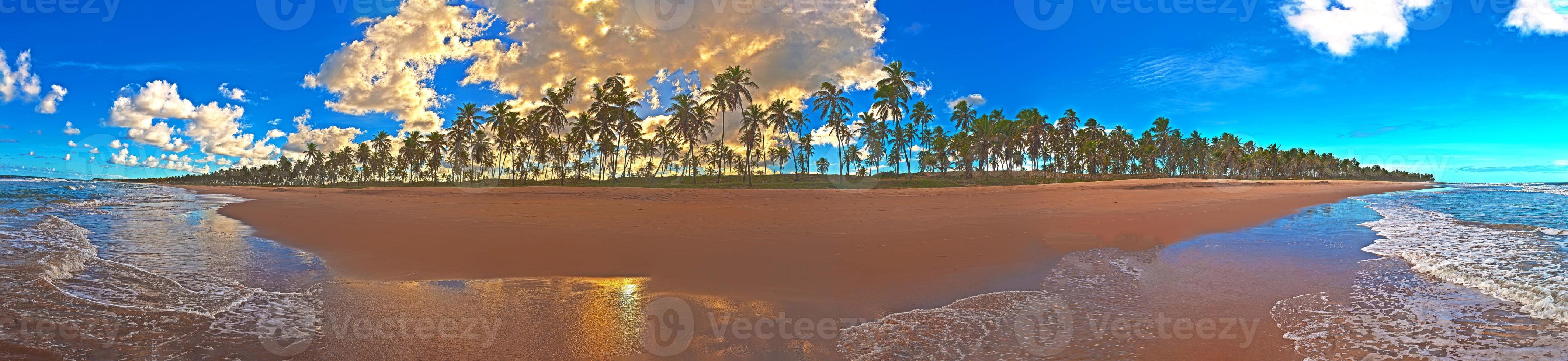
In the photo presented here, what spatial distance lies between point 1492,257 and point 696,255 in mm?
11798

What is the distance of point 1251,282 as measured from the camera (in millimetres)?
6574

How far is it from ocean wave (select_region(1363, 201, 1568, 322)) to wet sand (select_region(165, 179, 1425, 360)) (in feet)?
8.77

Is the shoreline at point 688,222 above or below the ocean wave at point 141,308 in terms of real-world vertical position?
above

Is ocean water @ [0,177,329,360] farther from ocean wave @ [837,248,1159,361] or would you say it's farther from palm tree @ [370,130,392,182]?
palm tree @ [370,130,392,182]

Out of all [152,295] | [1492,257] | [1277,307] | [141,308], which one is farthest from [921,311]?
[1492,257]

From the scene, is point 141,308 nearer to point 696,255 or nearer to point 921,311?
point 696,255

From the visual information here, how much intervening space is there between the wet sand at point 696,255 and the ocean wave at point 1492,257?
267 centimetres

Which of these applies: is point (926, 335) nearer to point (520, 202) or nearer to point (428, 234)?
point (428, 234)

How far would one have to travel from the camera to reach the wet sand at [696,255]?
468 cm

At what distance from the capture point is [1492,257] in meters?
8.60

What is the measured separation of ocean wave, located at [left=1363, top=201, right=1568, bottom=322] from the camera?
6.04 metres

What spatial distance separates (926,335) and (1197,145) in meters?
126

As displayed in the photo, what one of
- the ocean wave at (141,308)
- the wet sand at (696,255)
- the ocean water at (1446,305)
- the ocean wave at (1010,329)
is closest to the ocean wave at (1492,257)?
the ocean water at (1446,305)

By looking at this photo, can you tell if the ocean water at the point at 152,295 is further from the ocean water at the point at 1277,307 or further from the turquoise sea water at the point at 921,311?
the ocean water at the point at 1277,307
